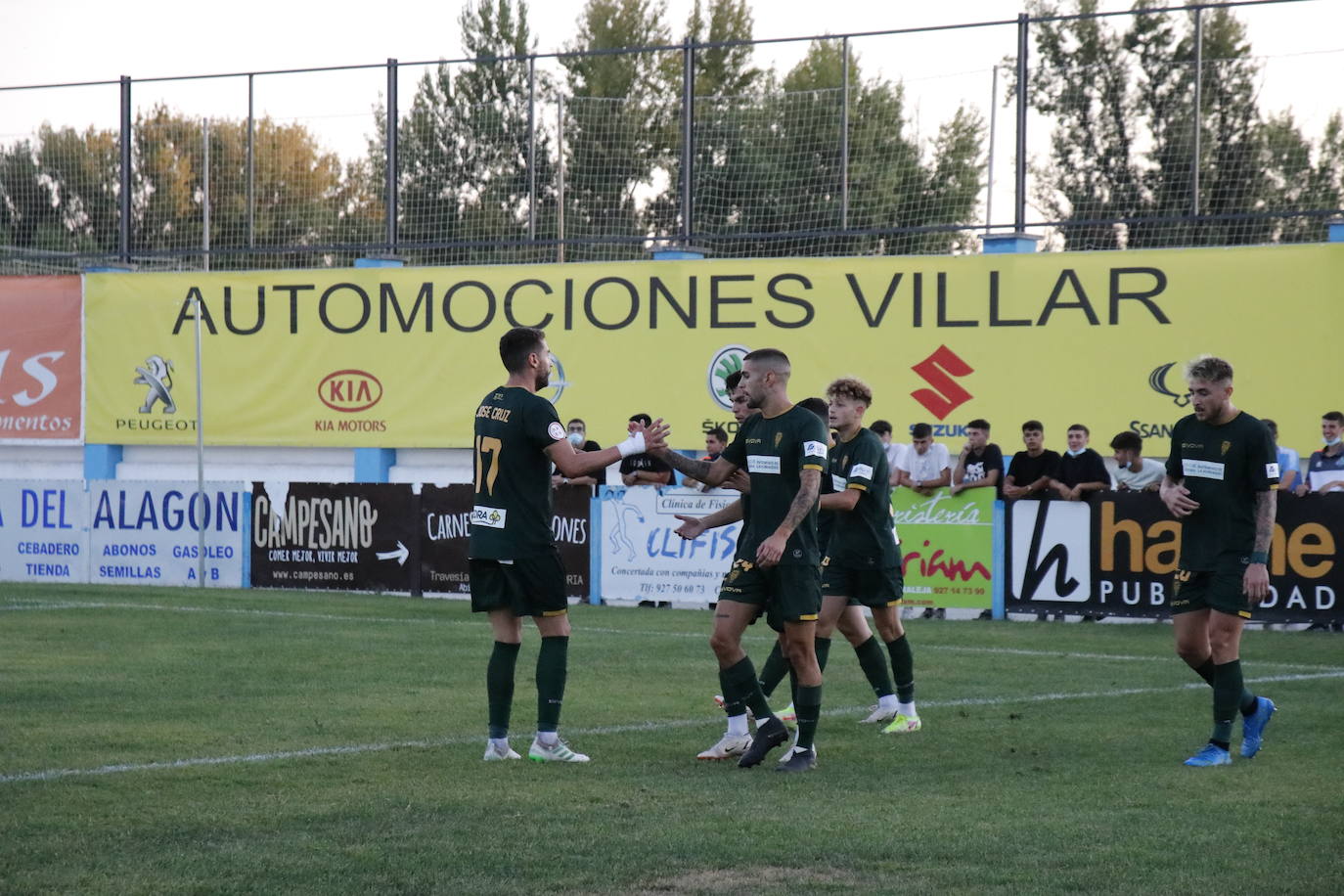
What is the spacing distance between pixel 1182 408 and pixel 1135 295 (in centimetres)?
166

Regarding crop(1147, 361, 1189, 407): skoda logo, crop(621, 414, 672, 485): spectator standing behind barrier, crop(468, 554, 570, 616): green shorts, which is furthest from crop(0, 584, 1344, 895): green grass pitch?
crop(1147, 361, 1189, 407): skoda logo

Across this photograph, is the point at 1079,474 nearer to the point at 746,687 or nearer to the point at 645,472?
the point at 645,472

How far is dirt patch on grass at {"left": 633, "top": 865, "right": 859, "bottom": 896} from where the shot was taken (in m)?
5.73

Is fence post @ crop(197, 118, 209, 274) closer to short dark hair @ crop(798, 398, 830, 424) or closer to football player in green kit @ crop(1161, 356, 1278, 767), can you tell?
short dark hair @ crop(798, 398, 830, 424)

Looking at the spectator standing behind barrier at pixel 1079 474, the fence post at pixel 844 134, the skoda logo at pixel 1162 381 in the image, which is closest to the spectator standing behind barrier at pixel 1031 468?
the spectator standing behind barrier at pixel 1079 474

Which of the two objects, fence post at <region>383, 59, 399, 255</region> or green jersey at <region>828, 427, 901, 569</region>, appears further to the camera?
fence post at <region>383, 59, 399, 255</region>

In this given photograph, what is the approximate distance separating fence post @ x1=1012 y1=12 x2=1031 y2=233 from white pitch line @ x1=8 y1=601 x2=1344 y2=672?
9.42 meters

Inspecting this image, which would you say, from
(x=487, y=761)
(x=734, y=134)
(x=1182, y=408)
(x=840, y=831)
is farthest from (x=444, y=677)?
(x=734, y=134)

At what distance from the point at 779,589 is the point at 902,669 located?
1989mm

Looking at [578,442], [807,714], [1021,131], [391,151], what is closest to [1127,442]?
[1021,131]

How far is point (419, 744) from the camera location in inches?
359

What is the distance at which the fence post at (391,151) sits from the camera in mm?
27047

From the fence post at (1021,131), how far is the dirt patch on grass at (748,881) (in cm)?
1826

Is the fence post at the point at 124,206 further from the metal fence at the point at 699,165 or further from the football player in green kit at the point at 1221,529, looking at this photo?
the football player in green kit at the point at 1221,529
